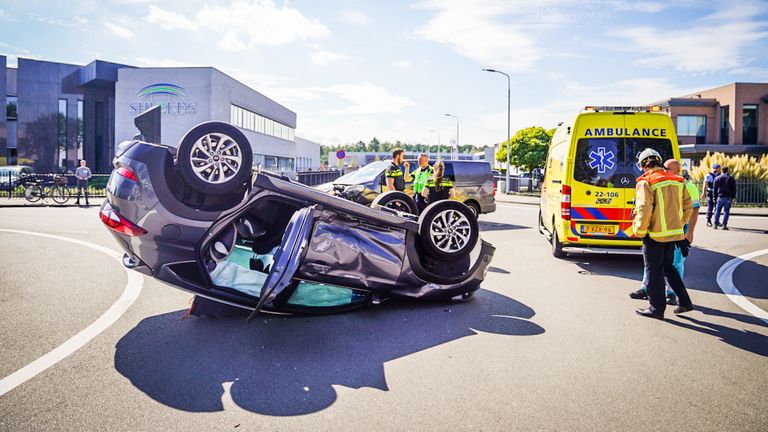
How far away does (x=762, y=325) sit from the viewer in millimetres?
5301

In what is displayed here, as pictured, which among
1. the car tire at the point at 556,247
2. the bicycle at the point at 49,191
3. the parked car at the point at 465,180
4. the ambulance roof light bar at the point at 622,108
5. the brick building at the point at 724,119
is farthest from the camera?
the brick building at the point at 724,119

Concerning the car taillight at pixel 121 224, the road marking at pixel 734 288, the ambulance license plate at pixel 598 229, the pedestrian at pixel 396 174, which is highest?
the pedestrian at pixel 396 174

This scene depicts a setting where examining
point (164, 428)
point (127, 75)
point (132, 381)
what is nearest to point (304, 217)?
A: point (132, 381)

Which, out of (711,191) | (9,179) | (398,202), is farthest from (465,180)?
(9,179)

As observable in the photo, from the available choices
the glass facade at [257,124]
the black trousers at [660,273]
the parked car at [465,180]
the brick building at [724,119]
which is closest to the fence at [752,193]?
the parked car at [465,180]

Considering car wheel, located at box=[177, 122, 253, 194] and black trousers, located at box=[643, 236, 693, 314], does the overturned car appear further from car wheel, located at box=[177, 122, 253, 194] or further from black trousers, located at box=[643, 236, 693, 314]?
black trousers, located at box=[643, 236, 693, 314]

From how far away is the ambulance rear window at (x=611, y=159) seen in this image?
841 cm

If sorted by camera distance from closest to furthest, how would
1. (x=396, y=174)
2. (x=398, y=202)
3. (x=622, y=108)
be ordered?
(x=398, y=202)
(x=622, y=108)
(x=396, y=174)

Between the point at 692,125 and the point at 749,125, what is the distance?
394 centimetres

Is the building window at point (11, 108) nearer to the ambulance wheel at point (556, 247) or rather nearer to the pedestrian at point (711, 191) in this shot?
the ambulance wheel at point (556, 247)

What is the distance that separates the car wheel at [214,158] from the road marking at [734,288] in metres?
5.48

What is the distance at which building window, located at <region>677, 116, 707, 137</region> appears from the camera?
145 feet

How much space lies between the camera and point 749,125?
4219cm

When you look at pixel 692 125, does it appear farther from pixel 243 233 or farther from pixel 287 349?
pixel 287 349
